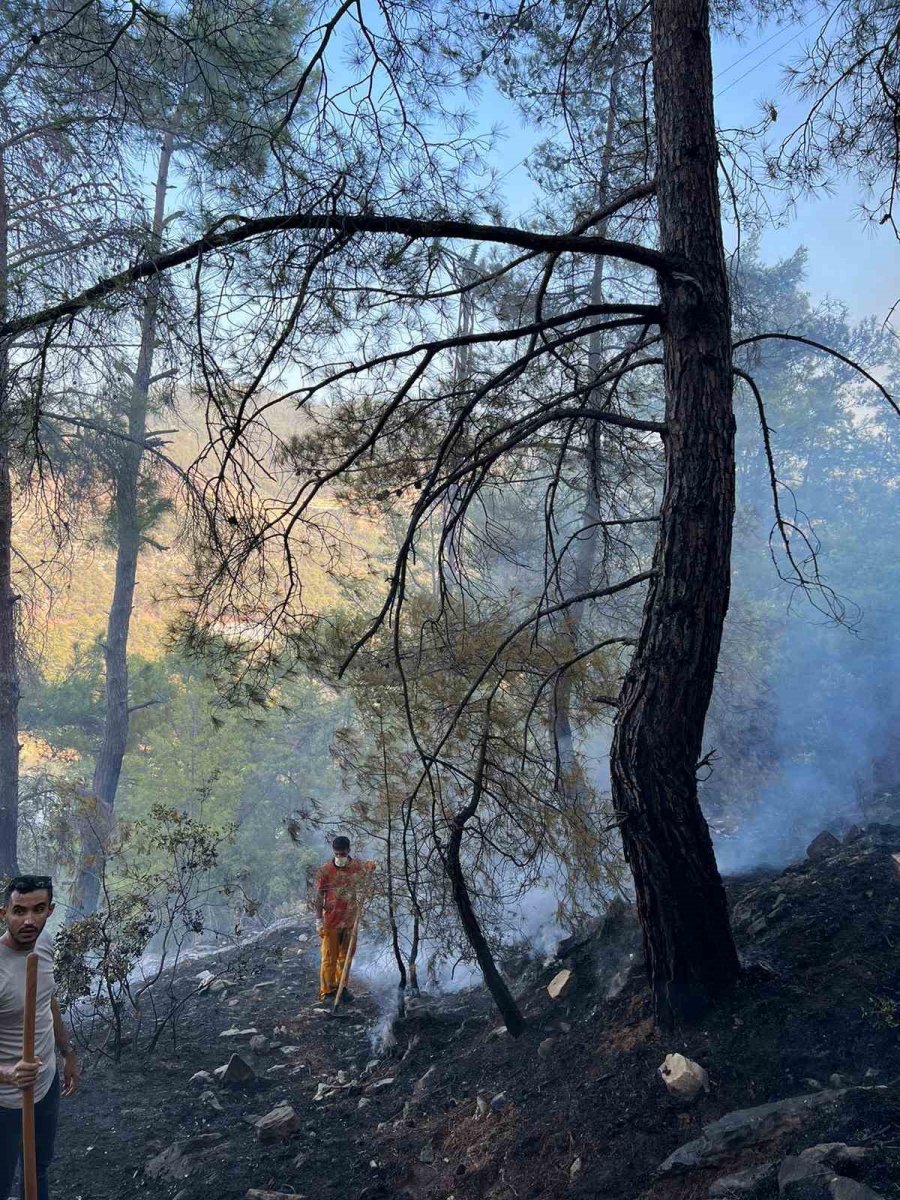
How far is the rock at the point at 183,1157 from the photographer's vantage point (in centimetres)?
444

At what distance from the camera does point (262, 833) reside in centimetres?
2286

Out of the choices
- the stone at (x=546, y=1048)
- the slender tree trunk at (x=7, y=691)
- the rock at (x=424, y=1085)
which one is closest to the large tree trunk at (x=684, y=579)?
the stone at (x=546, y=1048)

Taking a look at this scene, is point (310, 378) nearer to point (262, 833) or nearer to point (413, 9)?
point (413, 9)

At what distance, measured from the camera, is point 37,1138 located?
3453 mm

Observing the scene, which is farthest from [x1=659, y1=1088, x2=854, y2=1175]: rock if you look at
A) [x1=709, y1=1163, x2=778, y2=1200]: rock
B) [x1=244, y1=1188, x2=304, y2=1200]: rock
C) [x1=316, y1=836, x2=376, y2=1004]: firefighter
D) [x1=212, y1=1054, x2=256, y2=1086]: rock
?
[x1=316, y1=836, x2=376, y2=1004]: firefighter

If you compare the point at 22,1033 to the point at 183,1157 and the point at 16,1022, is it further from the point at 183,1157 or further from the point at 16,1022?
the point at 183,1157

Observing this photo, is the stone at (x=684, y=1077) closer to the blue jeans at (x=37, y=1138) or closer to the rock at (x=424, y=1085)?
the rock at (x=424, y=1085)

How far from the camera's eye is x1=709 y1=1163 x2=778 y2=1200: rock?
2.62 metres

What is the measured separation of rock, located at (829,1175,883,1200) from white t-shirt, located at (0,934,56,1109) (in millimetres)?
2977

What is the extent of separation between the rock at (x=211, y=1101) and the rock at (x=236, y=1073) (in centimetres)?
14

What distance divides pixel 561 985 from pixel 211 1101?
2507mm

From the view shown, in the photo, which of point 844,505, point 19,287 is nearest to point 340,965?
point 19,287

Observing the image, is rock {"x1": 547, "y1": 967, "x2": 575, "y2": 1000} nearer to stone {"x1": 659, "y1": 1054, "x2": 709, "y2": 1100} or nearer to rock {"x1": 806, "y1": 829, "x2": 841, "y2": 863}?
stone {"x1": 659, "y1": 1054, "x2": 709, "y2": 1100}

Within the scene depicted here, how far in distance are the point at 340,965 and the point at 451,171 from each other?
7.02 meters
